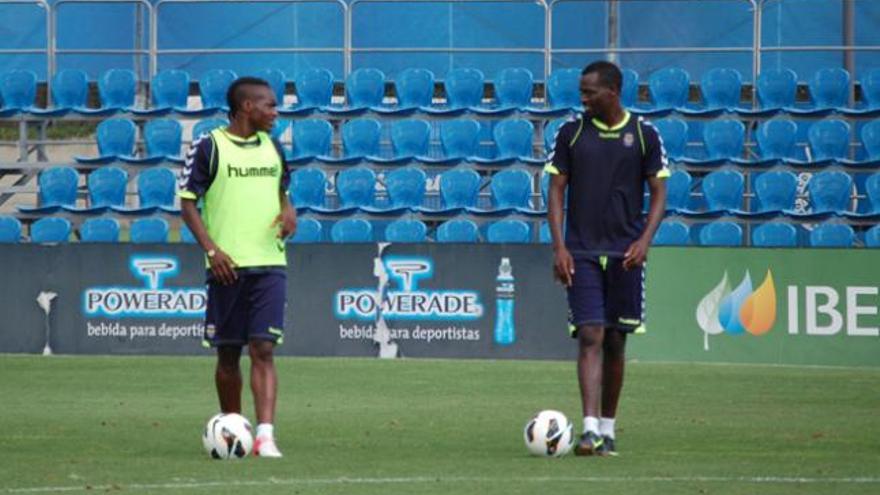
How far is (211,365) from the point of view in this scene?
65.2ft

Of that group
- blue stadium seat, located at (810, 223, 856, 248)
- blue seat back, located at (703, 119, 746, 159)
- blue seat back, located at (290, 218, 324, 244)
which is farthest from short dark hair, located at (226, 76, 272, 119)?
blue seat back, located at (703, 119, 746, 159)

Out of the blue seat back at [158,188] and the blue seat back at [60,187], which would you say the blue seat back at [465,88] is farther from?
the blue seat back at [60,187]

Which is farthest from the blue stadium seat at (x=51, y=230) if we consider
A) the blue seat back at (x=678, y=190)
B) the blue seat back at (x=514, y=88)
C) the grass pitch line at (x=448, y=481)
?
the grass pitch line at (x=448, y=481)

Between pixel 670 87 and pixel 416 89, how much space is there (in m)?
3.48

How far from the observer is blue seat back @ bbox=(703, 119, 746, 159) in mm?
25438

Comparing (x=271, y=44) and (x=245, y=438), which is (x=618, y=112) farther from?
(x=271, y=44)

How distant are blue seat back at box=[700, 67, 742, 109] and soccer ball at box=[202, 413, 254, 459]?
1612 cm

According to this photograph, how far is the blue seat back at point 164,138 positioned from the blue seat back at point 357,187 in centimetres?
261

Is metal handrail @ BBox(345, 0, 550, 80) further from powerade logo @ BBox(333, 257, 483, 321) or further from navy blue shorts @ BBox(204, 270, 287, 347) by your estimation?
navy blue shorts @ BBox(204, 270, 287, 347)

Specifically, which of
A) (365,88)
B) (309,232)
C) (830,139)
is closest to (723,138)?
(830,139)

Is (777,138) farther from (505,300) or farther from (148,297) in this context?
(148,297)

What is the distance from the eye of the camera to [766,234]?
916 inches

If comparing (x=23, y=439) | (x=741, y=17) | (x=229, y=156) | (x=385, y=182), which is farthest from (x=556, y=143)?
(x=741, y=17)

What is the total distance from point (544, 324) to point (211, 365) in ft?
11.8
